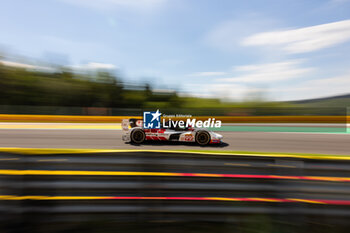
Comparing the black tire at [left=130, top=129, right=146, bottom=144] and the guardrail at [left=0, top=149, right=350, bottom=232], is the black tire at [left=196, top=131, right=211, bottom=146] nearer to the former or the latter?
the black tire at [left=130, top=129, right=146, bottom=144]

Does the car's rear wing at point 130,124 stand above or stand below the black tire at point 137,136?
above

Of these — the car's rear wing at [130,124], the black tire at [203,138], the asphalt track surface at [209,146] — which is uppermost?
the car's rear wing at [130,124]

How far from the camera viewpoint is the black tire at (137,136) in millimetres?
8648

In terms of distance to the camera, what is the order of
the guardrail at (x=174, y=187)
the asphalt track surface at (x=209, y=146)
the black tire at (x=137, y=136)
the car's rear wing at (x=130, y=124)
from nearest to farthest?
1. the guardrail at (x=174, y=187)
2. the asphalt track surface at (x=209, y=146)
3. the black tire at (x=137, y=136)
4. the car's rear wing at (x=130, y=124)

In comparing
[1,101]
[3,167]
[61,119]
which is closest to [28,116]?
[61,119]

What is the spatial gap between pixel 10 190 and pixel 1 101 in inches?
1258

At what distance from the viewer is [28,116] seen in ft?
58.8

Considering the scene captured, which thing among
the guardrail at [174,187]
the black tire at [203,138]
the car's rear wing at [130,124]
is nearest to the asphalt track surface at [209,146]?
the black tire at [203,138]

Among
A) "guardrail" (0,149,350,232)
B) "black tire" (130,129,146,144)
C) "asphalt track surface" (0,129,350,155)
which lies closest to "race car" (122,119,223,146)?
"black tire" (130,129,146,144)

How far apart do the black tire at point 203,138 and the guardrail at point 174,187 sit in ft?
18.8

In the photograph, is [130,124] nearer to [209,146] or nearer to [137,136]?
[137,136]

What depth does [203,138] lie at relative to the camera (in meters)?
8.41

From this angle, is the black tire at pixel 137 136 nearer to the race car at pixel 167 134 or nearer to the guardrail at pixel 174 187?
the race car at pixel 167 134

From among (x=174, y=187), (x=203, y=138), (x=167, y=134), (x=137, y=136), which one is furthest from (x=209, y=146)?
(x=174, y=187)
